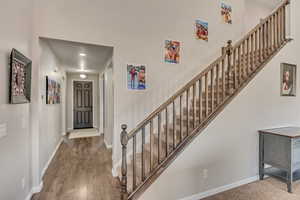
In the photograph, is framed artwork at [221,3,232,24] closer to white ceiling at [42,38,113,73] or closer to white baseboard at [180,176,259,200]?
white ceiling at [42,38,113,73]

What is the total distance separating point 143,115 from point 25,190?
81.9 inches

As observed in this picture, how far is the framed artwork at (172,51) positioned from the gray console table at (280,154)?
2149 millimetres

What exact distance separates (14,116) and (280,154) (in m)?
3.92

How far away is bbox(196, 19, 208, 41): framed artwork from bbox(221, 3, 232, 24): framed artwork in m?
0.68

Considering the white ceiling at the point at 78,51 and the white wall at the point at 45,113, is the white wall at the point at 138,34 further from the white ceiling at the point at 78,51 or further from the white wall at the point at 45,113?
the white wall at the point at 45,113

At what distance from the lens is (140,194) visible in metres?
1.97

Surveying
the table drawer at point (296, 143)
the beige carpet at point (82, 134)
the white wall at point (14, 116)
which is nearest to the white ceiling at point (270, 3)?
the table drawer at point (296, 143)

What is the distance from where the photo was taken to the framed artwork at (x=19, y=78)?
1.74m

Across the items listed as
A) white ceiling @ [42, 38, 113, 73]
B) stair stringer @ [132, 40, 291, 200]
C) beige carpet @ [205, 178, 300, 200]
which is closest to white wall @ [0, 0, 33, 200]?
white ceiling @ [42, 38, 113, 73]

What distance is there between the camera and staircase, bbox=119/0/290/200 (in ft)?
6.68

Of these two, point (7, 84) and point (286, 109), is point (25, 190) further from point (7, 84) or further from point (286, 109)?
point (286, 109)

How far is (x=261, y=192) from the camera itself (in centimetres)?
252

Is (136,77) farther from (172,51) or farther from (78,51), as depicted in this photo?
(78,51)

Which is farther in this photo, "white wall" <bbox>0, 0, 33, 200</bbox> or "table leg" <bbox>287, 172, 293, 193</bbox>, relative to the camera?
"table leg" <bbox>287, 172, 293, 193</bbox>
